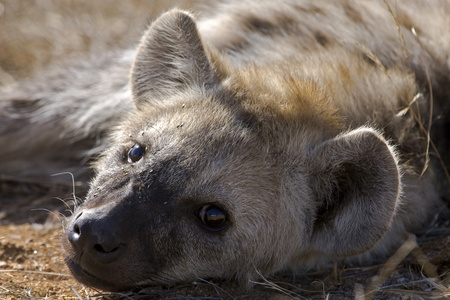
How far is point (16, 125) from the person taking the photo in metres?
3.88

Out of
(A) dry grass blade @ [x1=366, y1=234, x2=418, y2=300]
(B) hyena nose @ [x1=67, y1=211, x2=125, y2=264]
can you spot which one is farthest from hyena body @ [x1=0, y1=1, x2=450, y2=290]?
(A) dry grass blade @ [x1=366, y1=234, x2=418, y2=300]

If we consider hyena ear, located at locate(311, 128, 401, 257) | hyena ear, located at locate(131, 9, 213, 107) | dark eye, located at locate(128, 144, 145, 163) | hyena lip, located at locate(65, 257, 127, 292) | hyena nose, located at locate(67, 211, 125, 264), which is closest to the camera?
hyena nose, located at locate(67, 211, 125, 264)

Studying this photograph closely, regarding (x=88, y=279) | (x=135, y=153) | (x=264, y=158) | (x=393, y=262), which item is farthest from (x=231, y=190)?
(x=393, y=262)

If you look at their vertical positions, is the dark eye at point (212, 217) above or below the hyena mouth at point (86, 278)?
above

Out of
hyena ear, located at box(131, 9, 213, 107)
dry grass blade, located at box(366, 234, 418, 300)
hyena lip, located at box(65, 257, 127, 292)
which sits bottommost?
hyena lip, located at box(65, 257, 127, 292)

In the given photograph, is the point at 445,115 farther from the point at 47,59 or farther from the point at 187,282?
the point at 47,59

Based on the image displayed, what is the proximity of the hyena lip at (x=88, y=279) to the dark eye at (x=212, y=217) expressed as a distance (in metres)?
0.38

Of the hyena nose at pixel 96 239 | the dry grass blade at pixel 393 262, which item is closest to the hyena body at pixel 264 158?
the hyena nose at pixel 96 239

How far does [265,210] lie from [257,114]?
0.37m

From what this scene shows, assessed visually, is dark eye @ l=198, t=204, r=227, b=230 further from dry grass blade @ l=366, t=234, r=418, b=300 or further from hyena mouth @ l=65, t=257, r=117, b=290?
dry grass blade @ l=366, t=234, r=418, b=300

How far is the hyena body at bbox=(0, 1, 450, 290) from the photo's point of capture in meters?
2.22

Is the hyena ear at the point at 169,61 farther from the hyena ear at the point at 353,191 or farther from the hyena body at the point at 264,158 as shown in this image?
the hyena ear at the point at 353,191

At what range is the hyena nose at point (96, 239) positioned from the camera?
82.2 inches

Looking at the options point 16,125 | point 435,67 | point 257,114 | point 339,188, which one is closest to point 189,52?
point 257,114
